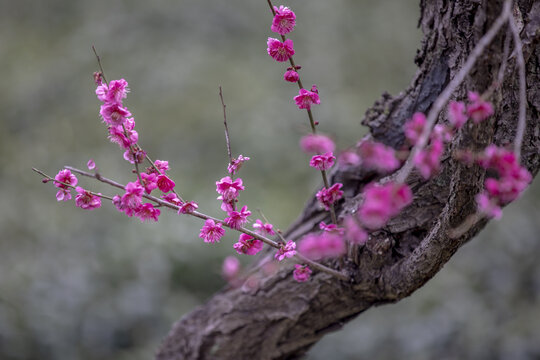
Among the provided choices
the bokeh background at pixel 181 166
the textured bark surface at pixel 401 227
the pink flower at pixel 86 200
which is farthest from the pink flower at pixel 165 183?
the bokeh background at pixel 181 166

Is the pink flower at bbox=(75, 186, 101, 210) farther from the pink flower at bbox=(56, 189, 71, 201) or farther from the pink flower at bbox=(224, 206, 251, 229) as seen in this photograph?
the pink flower at bbox=(224, 206, 251, 229)

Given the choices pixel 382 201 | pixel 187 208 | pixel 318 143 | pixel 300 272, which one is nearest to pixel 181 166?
pixel 300 272

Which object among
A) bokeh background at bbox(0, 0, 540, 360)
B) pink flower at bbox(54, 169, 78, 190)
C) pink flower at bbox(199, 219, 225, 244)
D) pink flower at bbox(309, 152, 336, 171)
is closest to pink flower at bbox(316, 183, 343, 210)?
pink flower at bbox(309, 152, 336, 171)

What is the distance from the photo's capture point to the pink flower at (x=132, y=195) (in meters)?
0.76

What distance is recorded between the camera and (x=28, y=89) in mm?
3938

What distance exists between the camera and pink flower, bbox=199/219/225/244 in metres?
0.85

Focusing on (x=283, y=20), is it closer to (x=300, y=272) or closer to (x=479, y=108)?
(x=479, y=108)

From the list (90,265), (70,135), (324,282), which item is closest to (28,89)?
(70,135)

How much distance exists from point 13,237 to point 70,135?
105 cm

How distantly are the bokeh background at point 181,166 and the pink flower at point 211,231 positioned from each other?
3.94 ft

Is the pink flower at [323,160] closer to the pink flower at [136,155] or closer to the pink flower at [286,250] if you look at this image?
the pink flower at [286,250]

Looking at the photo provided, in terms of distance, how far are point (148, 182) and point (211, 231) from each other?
14 cm

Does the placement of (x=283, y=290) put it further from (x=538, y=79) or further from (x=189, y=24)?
(x=189, y=24)

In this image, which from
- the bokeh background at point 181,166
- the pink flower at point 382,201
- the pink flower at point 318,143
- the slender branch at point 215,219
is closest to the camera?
the pink flower at point 382,201
